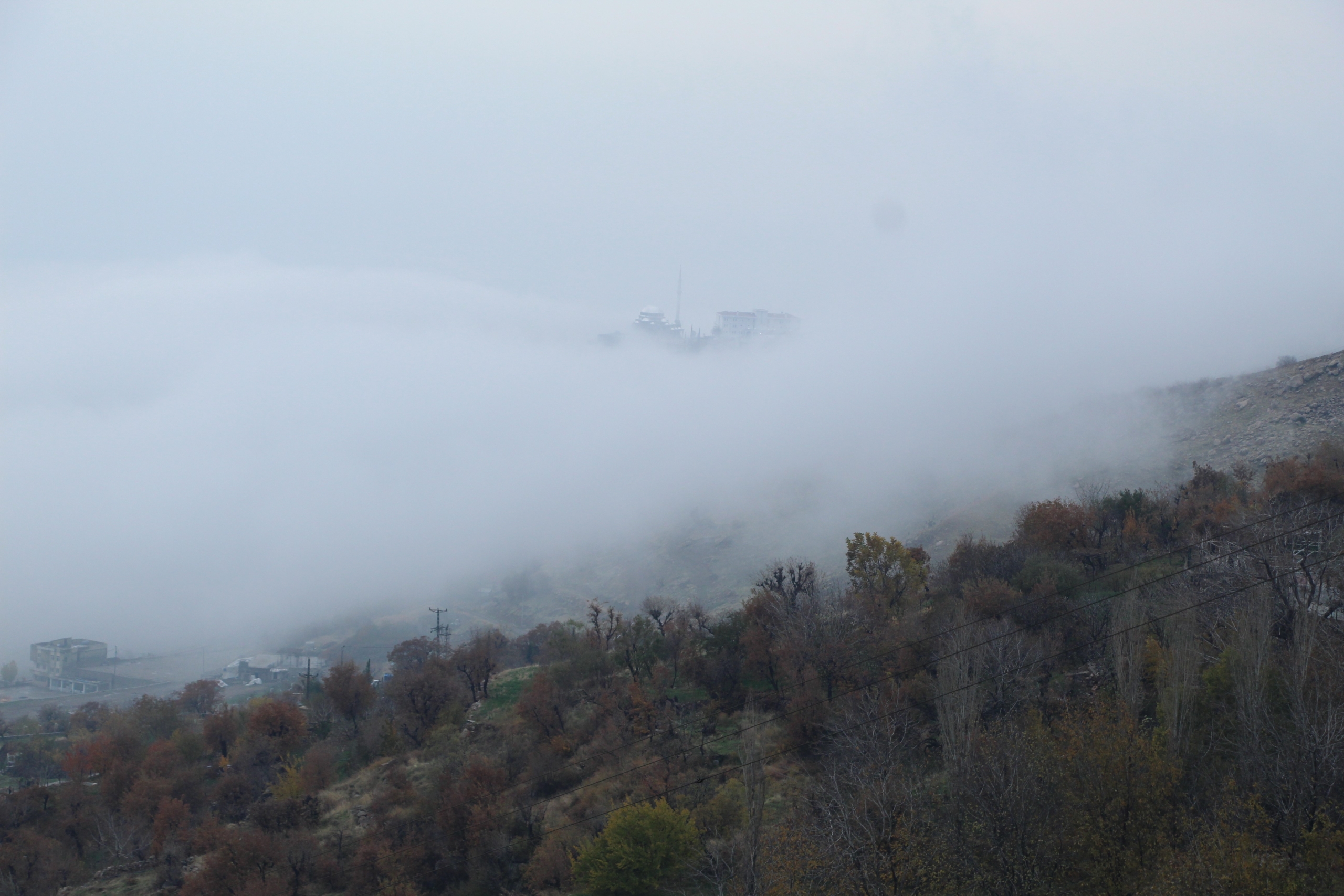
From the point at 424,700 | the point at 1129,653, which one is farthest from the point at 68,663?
the point at 1129,653

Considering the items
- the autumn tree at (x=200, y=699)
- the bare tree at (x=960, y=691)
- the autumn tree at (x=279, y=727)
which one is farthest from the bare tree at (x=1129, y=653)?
the autumn tree at (x=200, y=699)

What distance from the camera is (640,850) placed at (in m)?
24.2

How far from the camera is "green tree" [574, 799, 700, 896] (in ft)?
79.5

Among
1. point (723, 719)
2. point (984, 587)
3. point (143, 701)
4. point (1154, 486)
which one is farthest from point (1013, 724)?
point (143, 701)

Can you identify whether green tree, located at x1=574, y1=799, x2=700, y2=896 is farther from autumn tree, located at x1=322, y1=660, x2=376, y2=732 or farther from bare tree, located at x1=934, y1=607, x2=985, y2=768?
autumn tree, located at x1=322, y1=660, x2=376, y2=732

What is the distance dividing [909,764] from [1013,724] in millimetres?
5135

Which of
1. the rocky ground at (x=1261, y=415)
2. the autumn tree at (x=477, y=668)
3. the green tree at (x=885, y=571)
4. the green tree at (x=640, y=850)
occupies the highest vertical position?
the rocky ground at (x=1261, y=415)

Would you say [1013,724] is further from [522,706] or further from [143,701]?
[143,701]

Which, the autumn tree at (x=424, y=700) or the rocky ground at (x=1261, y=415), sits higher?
the rocky ground at (x=1261, y=415)

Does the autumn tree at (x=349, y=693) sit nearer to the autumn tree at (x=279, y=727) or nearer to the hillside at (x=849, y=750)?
the hillside at (x=849, y=750)

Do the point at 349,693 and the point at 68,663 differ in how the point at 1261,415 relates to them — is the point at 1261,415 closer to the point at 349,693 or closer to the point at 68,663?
the point at 349,693

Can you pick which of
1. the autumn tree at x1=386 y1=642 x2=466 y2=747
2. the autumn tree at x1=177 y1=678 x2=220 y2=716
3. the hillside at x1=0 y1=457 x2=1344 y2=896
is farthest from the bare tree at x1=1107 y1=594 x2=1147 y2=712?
the autumn tree at x1=177 y1=678 x2=220 y2=716

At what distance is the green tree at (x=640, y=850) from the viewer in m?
24.2

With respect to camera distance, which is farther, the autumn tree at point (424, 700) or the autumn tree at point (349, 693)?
the autumn tree at point (349, 693)
